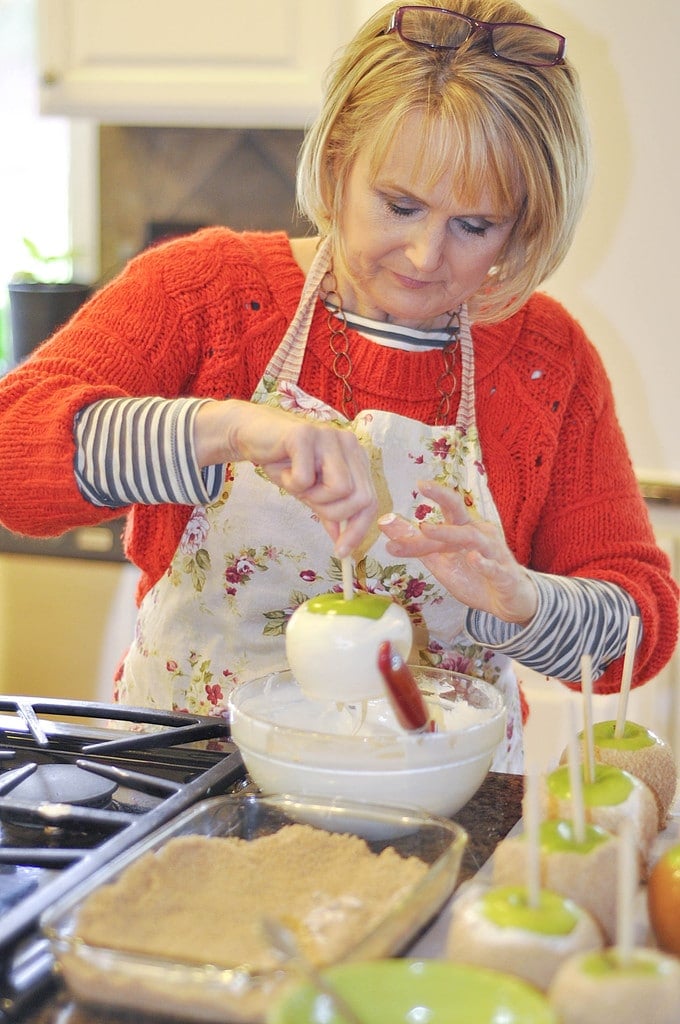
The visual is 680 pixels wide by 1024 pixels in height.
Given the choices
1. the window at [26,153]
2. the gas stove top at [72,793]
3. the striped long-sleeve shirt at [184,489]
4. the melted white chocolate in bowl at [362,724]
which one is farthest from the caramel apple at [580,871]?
the window at [26,153]

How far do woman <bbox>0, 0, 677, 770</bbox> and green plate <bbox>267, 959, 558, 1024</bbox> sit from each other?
1.60 feet

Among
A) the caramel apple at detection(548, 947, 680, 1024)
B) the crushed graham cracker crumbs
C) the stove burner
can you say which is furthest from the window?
the caramel apple at detection(548, 947, 680, 1024)

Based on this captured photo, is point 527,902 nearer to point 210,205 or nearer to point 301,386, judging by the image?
point 301,386

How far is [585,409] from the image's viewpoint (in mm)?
1406

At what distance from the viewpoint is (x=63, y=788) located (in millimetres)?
937

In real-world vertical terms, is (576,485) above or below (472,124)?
below

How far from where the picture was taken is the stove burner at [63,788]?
0.92 m

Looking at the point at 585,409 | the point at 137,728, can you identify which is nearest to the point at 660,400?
the point at 585,409

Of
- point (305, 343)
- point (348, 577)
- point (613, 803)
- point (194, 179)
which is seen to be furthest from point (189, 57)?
point (613, 803)

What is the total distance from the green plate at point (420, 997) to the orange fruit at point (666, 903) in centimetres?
14

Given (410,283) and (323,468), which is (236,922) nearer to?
(323,468)

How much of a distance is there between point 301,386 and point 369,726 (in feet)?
1.51

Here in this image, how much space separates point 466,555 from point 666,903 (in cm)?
44

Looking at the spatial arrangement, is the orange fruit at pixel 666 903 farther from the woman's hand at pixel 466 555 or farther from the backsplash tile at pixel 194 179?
the backsplash tile at pixel 194 179
